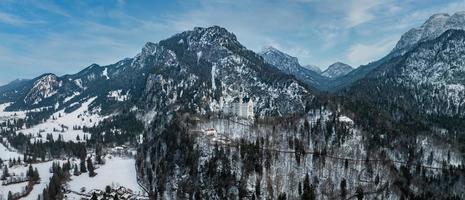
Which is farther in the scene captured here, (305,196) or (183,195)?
(183,195)

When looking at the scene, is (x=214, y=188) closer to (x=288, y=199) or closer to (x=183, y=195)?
(x=183, y=195)

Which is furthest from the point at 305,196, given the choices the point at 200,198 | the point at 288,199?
the point at 200,198

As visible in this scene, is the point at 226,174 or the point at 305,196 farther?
the point at 226,174

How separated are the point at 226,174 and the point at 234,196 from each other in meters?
11.0

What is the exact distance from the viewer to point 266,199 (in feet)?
633

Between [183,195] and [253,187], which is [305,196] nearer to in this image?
[253,187]

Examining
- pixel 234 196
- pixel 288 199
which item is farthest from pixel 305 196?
pixel 234 196

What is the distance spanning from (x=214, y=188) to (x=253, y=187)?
16709 millimetres

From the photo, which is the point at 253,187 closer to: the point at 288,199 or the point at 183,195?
the point at 288,199

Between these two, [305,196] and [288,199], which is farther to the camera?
[288,199]

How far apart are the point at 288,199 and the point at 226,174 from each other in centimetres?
2891

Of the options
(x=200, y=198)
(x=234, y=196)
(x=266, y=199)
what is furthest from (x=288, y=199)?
(x=200, y=198)

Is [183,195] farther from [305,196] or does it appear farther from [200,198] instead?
[305,196]

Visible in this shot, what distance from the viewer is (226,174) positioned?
19775cm
